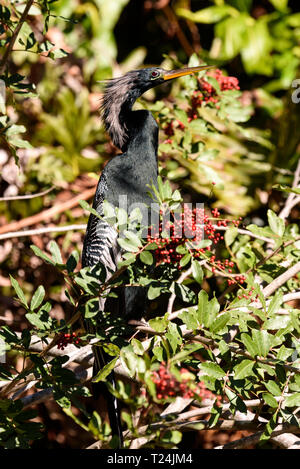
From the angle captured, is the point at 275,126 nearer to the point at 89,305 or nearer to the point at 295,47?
the point at 295,47

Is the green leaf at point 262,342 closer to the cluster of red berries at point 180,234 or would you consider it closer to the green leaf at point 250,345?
the green leaf at point 250,345

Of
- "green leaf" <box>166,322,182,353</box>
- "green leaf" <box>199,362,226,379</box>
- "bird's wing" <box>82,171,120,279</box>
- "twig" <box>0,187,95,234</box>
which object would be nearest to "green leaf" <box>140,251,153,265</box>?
A: "green leaf" <box>166,322,182,353</box>

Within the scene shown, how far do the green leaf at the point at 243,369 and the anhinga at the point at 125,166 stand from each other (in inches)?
26.5

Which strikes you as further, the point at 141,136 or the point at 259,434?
the point at 141,136

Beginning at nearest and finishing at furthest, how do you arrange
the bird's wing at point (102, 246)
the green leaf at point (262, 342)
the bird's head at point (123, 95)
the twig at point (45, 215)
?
1. the green leaf at point (262, 342)
2. the bird's wing at point (102, 246)
3. the bird's head at point (123, 95)
4. the twig at point (45, 215)

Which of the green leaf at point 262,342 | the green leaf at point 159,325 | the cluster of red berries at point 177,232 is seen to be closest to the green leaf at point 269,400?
the green leaf at point 262,342

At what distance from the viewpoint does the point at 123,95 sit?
255cm

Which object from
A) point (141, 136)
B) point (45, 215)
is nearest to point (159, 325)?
point (141, 136)

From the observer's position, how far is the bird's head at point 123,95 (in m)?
2.53

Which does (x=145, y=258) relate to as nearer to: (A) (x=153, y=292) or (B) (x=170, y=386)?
(A) (x=153, y=292)

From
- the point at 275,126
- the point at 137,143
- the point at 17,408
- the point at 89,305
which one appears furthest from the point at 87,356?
the point at 275,126

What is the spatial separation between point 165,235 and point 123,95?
1.29 meters

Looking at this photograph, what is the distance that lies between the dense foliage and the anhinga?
0.07 meters

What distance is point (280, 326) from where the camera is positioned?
153 cm
